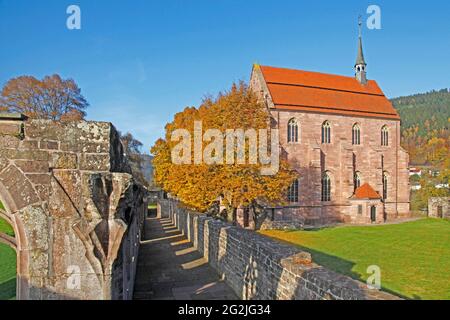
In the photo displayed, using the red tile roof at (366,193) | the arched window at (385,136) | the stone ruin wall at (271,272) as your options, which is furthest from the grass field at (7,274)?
the arched window at (385,136)

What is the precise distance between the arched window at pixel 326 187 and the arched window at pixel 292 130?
544cm

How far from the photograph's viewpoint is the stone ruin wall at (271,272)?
4.24m

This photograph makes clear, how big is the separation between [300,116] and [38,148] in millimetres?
29977

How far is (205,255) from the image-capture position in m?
12.9

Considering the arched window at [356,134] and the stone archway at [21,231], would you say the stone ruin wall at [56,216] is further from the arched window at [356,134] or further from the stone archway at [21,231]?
the arched window at [356,134]

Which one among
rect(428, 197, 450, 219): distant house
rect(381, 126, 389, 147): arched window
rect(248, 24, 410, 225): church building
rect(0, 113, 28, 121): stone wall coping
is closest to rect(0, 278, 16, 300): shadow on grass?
rect(0, 113, 28, 121): stone wall coping

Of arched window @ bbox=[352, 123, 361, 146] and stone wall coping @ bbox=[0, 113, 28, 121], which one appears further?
arched window @ bbox=[352, 123, 361, 146]

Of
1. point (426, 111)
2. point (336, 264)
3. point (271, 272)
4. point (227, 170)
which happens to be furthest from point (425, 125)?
A: point (271, 272)

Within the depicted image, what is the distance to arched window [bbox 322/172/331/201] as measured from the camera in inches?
1269

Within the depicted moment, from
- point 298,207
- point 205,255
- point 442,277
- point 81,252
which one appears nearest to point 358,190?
point 298,207

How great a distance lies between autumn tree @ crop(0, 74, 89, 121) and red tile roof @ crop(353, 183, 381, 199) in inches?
1152

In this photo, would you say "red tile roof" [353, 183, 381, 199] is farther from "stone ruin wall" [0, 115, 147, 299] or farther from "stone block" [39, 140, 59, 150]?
"stone block" [39, 140, 59, 150]

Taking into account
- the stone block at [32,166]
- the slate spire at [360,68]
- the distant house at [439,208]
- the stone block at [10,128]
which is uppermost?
the slate spire at [360,68]
